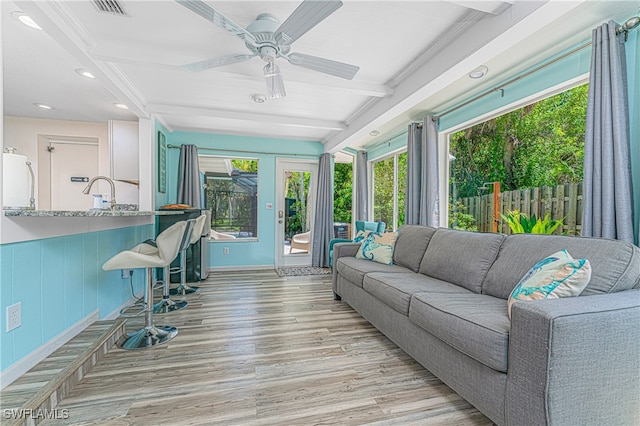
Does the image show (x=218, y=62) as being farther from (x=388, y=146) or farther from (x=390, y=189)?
(x=390, y=189)

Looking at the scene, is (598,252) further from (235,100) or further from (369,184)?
(369,184)

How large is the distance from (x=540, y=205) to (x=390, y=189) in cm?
280

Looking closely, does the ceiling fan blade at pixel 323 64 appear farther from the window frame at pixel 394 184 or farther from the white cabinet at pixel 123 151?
the white cabinet at pixel 123 151

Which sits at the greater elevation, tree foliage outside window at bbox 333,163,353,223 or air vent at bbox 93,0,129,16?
air vent at bbox 93,0,129,16

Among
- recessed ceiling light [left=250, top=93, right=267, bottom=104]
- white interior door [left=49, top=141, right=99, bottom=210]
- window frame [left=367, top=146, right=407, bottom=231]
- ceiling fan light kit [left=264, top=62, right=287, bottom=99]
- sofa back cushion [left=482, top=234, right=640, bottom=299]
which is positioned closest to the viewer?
sofa back cushion [left=482, top=234, right=640, bottom=299]

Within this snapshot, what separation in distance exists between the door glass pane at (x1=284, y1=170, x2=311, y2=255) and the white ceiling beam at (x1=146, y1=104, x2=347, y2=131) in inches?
56.6

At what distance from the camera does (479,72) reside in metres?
2.71

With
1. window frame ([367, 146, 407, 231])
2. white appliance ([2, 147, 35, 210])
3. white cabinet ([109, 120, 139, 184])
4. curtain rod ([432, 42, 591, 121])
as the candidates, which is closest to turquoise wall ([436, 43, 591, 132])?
curtain rod ([432, 42, 591, 121])

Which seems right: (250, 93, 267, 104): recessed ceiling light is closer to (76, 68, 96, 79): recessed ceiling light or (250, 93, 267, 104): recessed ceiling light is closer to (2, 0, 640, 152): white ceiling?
(2, 0, 640, 152): white ceiling

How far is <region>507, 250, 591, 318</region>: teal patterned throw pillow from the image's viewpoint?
4.78 ft

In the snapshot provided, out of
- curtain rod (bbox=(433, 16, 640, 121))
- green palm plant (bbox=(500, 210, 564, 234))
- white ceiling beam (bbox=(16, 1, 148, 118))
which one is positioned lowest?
green palm plant (bbox=(500, 210, 564, 234))

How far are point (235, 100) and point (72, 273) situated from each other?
256 cm

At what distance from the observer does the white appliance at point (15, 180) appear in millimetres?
1920

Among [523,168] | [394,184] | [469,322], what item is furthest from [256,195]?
[469,322]
